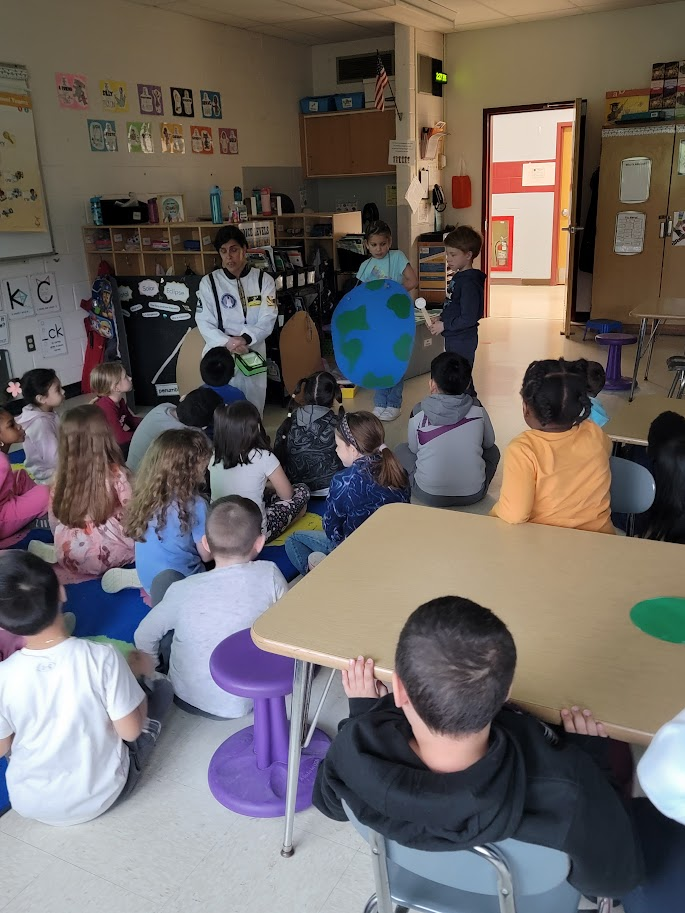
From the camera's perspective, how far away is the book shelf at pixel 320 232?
24.1 feet

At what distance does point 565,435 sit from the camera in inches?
83.4

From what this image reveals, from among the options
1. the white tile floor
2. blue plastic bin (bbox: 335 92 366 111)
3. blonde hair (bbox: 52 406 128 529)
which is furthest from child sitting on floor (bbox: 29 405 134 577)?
blue plastic bin (bbox: 335 92 366 111)

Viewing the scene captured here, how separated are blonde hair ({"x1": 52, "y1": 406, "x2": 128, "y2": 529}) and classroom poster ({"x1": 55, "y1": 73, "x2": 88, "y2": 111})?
13.2 ft

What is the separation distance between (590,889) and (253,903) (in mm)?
906

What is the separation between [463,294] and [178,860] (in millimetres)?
3604

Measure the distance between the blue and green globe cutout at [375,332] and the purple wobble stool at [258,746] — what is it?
3.10 m

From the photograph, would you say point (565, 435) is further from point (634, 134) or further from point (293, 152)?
point (293, 152)

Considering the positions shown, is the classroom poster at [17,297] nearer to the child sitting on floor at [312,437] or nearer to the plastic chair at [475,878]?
the child sitting on floor at [312,437]

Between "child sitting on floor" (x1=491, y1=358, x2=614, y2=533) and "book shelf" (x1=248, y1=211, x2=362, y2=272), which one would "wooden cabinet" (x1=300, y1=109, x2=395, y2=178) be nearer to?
"book shelf" (x1=248, y1=211, x2=362, y2=272)

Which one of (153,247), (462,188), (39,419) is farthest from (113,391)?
(462,188)

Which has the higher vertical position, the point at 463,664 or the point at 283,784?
the point at 463,664

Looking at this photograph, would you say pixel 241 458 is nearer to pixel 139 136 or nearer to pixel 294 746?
pixel 294 746

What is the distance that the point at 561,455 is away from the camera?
211 centimetres

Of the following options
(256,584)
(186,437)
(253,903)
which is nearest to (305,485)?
(186,437)
